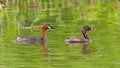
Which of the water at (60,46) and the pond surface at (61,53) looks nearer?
the pond surface at (61,53)

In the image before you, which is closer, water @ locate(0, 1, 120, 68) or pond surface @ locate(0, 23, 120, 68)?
pond surface @ locate(0, 23, 120, 68)

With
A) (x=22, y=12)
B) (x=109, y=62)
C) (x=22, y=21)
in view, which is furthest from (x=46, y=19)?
(x=109, y=62)

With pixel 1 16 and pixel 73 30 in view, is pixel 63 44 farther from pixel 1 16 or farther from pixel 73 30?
pixel 1 16

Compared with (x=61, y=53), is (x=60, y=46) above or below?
below

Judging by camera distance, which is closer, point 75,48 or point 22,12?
point 75,48

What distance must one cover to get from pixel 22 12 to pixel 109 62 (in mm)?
14551

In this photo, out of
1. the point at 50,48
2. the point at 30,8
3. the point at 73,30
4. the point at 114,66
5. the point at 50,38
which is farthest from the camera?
the point at 30,8

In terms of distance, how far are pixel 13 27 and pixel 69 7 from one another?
9346 mm

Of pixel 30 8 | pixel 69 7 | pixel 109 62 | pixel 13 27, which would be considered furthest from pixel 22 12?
pixel 109 62

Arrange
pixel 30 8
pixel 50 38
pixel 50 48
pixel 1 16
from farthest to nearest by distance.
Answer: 1. pixel 30 8
2. pixel 1 16
3. pixel 50 38
4. pixel 50 48

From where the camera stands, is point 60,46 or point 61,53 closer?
point 61,53

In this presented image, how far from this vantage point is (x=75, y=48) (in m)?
17.7

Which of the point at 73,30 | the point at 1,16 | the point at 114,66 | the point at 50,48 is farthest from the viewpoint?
the point at 1,16

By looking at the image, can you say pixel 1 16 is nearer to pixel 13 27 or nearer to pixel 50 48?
pixel 13 27
